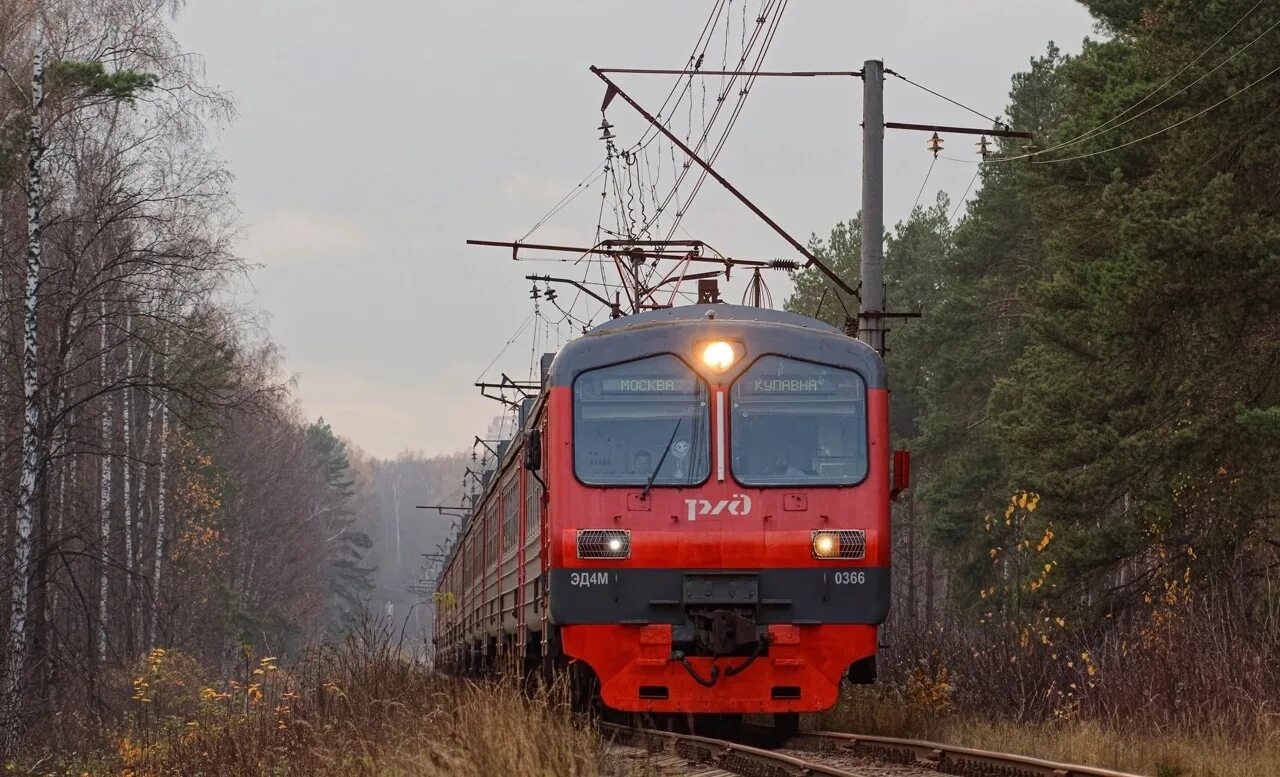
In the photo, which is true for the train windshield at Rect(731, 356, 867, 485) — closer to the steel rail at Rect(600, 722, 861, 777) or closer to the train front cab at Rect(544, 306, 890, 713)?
the train front cab at Rect(544, 306, 890, 713)

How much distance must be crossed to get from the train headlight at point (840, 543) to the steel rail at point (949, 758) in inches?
47.1

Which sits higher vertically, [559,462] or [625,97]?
[625,97]

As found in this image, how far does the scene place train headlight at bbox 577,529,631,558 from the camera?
37.4ft

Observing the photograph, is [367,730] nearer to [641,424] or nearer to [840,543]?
[641,424]

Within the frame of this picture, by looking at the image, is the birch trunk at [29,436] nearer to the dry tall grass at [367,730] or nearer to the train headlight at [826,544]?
the dry tall grass at [367,730]

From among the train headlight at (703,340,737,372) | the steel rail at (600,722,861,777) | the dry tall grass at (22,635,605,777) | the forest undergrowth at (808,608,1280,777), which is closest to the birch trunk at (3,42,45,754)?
the dry tall grass at (22,635,605,777)

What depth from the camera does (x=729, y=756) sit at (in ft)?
33.8

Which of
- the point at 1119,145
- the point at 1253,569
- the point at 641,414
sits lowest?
the point at 1253,569

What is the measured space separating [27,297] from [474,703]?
1216 centimetres

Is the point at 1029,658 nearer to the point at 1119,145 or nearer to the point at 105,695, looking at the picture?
the point at 1119,145

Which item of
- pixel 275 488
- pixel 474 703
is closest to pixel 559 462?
pixel 474 703

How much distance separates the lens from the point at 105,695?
22.3 meters

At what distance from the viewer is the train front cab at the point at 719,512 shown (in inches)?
444

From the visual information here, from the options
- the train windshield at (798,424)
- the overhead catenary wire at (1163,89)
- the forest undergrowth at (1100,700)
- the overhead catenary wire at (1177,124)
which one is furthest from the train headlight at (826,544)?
the overhead catenary wire at (1177,124)
